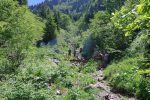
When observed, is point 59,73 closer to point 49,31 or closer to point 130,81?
point 130,81

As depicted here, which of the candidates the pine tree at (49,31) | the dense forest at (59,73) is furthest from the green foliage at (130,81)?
the pine tree at (49,31)

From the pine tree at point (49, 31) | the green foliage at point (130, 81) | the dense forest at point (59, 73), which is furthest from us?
the pine tree at point (49, 31)

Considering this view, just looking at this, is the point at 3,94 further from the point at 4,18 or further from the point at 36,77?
the point at 4,18

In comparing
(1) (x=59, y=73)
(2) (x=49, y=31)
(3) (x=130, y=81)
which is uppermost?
(2) (x=49, y=31)

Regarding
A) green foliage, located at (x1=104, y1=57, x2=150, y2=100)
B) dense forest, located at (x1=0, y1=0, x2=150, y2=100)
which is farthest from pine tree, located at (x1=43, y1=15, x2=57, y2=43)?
green foliage, located at (x1=104, y1=57, x2=150, y2=100)

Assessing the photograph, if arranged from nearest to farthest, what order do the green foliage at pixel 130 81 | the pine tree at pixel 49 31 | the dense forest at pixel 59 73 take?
1. the dense forest at pixel 59 73
2. the green foliage at pixel 130 81
3. the pine tree at pixel 49 31

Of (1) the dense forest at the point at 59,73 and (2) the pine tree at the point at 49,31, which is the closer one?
(1) the dense forest at the point at 59,73

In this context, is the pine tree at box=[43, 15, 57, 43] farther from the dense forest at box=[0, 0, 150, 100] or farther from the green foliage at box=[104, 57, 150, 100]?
the green foliage at box=[104, 57, 150, 100]

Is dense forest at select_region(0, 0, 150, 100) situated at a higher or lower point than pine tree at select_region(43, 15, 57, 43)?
lower

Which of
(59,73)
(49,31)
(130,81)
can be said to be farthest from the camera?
(49,31)

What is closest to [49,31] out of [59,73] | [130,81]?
[59,73]

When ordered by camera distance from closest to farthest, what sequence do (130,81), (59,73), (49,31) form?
1. (130,81)
2. (59,73)
3. (49,31)

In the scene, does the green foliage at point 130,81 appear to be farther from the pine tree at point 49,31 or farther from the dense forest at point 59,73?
the pine tree at point 49,31

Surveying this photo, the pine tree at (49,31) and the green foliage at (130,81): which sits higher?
the pine tree at (49,31)
